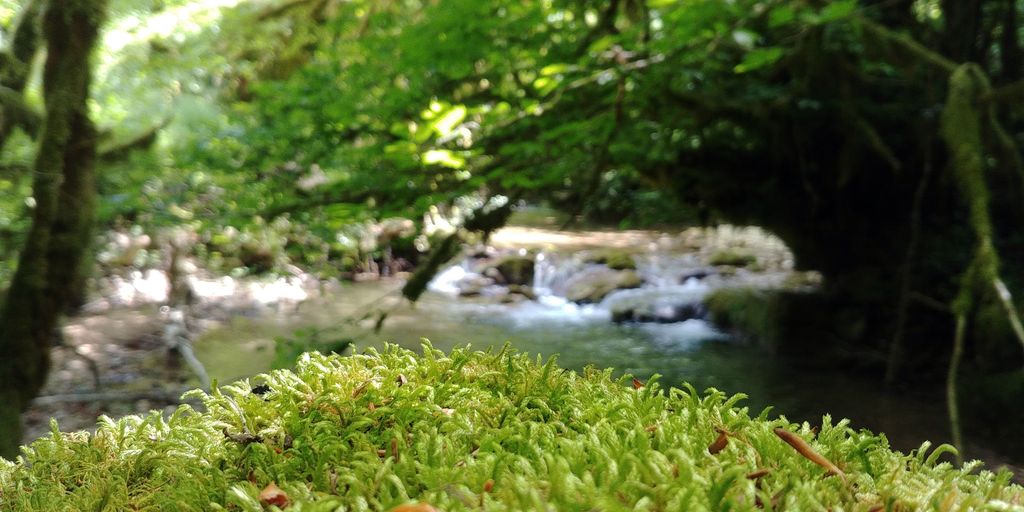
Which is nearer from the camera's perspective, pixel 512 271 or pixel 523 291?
pixel 523 291

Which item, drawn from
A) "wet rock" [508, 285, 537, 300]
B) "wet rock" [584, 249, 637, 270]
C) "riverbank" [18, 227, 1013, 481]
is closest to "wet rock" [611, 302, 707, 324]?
"riverbank" [18, 227, 1013, 481]

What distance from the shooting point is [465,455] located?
96 cm

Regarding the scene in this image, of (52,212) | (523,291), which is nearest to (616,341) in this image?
(523,291)

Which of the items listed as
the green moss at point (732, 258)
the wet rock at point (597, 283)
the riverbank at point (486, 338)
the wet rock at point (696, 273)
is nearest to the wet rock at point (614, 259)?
the riverbank at point (486, 338)

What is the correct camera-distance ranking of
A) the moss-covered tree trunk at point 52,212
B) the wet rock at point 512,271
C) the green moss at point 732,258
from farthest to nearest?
1. the green moss at point 732,258
2. the wet rock at point 512,271
3. the moss-covered tree trunk at point 52,212

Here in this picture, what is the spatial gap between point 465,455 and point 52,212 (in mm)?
4218

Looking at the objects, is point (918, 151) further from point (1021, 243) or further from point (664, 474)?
point (664, 474)

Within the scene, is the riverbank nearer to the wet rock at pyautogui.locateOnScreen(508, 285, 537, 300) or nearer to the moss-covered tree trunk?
the wet rock at pyautogui.locateOnScreen(508, 285, 537, 300)

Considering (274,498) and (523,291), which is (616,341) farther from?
(274,498)

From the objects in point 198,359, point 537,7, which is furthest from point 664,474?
point 198,359

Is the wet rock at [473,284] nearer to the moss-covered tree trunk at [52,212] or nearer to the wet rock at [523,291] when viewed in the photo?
the wet rock at [523,291]

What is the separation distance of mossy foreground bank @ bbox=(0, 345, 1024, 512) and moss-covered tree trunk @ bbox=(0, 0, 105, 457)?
3.29 m

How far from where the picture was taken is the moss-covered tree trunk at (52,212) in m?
3.81

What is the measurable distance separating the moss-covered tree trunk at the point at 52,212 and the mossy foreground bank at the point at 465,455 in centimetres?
329
